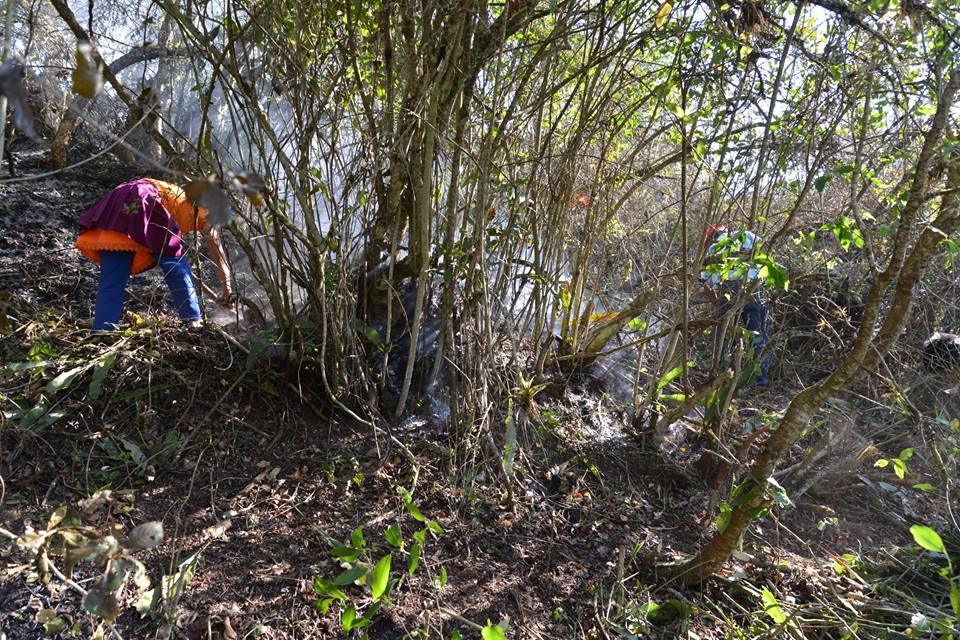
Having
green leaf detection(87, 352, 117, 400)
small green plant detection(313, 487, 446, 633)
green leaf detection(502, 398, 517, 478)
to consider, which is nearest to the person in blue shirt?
green leaf detection(502, 398, 517, 478)

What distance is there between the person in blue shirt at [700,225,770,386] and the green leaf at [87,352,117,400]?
247cm

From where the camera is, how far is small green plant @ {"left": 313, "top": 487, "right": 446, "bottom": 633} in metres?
1.65

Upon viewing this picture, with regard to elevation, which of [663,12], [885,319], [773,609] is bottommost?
[773,609]

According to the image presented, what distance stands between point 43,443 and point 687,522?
2.74 metres

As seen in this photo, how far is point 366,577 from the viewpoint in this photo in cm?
200

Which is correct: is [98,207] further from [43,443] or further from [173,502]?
[173,502]

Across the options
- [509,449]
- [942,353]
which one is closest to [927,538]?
[509,449]

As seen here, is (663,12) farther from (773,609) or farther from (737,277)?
(773,609)

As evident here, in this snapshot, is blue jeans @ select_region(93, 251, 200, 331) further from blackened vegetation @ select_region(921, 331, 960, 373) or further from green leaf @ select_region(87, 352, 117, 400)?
blackened vegetation @ select_region(921, 331, 960, 373)

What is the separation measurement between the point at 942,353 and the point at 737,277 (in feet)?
6.23

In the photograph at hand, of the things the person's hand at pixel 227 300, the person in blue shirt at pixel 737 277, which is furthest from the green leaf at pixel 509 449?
A: the person's hand at pixel 227 300

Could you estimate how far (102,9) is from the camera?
5.40m

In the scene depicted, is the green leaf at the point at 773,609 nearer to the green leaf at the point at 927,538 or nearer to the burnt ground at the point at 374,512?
the burnt ground at the point at 374,512

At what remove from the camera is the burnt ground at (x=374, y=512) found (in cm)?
199
